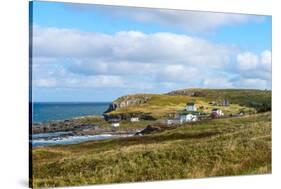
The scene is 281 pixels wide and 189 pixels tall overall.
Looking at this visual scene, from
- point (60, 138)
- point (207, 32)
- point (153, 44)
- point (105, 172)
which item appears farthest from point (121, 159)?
point (207, 32)

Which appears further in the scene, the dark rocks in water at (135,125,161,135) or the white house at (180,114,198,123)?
the white house at (180,114,198,123)

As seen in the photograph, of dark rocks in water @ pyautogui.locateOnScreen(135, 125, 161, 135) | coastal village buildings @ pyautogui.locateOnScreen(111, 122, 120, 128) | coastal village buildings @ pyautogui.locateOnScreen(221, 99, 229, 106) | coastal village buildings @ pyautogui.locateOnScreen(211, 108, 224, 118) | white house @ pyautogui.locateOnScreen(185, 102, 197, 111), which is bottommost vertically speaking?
dark rocks in water @ pyautogui.locateOnScreen(135, 125, 161, 135)

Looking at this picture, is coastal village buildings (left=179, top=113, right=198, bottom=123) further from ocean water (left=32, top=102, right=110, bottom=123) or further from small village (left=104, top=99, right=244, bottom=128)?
ocean water (left=32, top=102, right=110, bottom=123)

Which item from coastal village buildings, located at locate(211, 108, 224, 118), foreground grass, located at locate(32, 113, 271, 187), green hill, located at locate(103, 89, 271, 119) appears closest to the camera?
foreground grass, located at locate(32, 113, 271, 187)

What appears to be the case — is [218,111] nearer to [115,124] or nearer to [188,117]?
[188,117]

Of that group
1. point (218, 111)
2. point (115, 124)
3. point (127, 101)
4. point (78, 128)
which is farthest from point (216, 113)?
point (78, 128)

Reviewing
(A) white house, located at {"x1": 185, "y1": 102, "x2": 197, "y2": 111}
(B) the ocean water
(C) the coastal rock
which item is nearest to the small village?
(A) white house, located at {"x1": 185, "y1": 102, "x2": 197, "y2": 111}

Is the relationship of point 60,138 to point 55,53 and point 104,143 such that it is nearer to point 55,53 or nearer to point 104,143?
point 104,143
